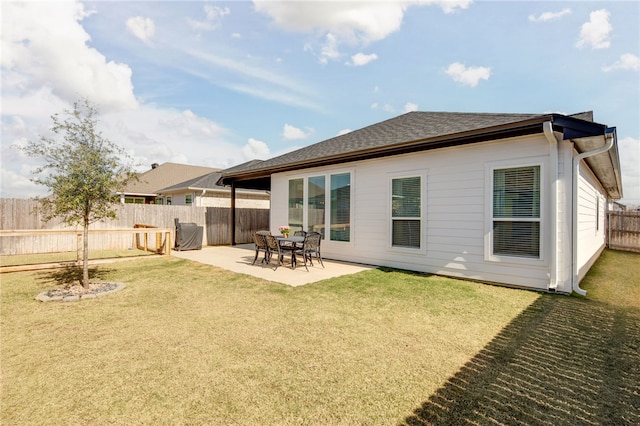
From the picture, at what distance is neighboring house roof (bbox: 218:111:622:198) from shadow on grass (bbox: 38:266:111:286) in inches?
212

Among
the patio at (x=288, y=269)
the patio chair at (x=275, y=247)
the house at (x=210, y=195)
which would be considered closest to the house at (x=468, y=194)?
the patio at (x=288, y=269)

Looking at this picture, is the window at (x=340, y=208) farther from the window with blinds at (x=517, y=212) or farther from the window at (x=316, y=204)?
the window with blinds at (x=517, y=212)

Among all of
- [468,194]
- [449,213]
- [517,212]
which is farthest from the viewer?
[449,213]

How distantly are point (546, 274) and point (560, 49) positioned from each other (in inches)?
267

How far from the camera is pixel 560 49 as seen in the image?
8.16 m

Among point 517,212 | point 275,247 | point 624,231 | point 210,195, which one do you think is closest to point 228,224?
point 210,195

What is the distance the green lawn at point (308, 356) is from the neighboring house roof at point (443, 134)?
287cm

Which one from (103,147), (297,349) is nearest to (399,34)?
(103,147)

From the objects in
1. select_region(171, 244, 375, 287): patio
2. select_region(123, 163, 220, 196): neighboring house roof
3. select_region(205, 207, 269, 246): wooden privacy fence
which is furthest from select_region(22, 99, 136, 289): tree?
select_region(123, 163, 220, 196): neighboring house roof

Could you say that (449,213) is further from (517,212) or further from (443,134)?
(443,134)

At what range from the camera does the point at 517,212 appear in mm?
5555

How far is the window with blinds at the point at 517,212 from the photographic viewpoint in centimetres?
539

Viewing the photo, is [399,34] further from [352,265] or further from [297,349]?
[297,349]

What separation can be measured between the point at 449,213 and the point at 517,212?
1.23 meters
